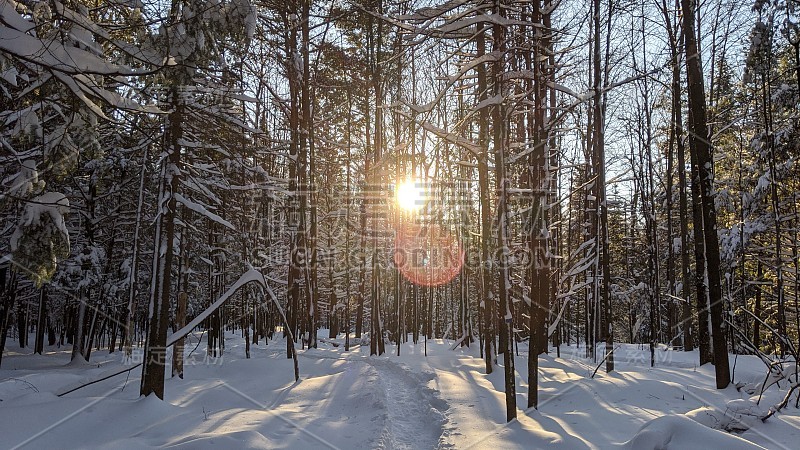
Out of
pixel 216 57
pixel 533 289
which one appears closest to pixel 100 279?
pixel 216 57

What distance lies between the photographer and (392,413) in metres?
8.86

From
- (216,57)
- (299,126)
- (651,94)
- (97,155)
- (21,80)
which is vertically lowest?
(97,155)

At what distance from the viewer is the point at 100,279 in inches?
813

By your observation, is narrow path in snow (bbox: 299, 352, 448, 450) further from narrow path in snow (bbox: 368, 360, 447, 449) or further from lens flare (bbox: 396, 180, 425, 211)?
lens flare (bbox: 396, 180, 425, 211)

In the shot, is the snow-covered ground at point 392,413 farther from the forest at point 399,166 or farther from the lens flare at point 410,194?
the lens flare at point 410,194

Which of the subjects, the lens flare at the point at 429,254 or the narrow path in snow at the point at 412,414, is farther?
the lens flare at the point at 429,254

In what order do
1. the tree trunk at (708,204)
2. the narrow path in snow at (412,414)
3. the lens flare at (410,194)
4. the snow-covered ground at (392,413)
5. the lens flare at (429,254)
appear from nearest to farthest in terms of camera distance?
the snow-covered ground at (392,413), the narrow path in snow at (412,414), the tree trunk at (708,204), the lens flare at (410,194), the lens flare at (429,254)

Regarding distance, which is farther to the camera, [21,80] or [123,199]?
[123,199]

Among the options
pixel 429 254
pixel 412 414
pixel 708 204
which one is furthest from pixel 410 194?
pixel 412 414

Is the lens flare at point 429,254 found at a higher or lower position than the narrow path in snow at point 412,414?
higher

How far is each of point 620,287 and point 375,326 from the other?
2103 centimetres

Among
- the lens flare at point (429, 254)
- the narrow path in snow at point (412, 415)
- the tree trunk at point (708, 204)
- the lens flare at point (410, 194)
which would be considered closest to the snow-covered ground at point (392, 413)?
the narrow path in snow at point (412, 415)

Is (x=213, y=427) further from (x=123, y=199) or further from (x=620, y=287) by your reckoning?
(x=620, y=287)

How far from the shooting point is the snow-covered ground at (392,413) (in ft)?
19.1
